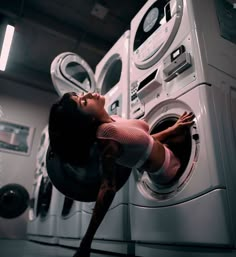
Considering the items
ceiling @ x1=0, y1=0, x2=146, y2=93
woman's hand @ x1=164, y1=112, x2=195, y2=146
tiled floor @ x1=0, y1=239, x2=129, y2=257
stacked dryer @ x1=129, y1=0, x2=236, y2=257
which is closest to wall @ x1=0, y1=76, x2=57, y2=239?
ceiling @ x1=0, y1=0, x2=146, y2=93

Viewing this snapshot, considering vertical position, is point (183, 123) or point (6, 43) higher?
point (6, 43)

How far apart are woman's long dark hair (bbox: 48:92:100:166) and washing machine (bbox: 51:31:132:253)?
41 centimetres

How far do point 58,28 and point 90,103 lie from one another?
2516 mm

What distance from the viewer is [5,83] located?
390cm

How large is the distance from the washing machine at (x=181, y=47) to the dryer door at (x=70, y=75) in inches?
24.0

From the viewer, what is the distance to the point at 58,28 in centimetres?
317

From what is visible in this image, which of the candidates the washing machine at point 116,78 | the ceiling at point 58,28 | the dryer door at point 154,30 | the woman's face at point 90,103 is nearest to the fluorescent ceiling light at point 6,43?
the ceiling at point 58,28

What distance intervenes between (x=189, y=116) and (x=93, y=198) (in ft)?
2.01

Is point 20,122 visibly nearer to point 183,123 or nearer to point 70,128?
point 70,128

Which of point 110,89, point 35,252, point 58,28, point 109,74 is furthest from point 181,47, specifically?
point 58,28

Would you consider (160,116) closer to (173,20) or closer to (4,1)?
(173,20)

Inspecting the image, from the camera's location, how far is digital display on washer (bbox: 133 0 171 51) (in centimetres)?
132

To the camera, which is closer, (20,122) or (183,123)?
(183,123)

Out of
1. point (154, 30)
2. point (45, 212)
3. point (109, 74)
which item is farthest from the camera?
point (45, 212)
